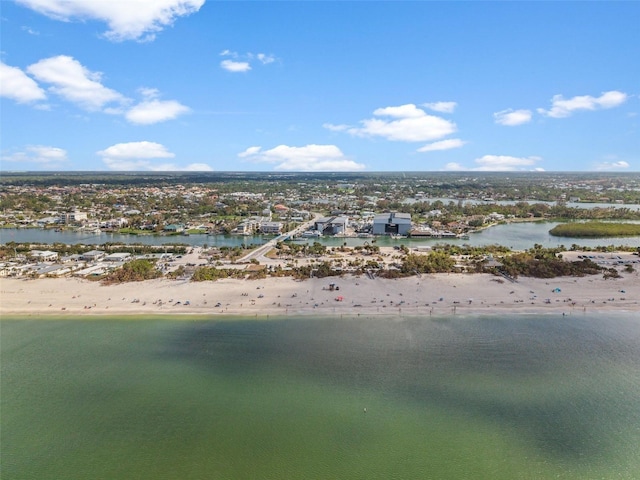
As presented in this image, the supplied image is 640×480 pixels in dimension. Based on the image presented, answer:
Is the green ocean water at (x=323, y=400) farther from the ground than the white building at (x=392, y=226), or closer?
Result: closer

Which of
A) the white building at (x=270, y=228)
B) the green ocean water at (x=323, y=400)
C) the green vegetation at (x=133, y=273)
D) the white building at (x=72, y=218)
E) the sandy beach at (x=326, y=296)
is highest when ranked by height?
the white building at (x=72, y=218)

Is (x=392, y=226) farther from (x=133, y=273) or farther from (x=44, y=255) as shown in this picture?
(x=44, y=255)

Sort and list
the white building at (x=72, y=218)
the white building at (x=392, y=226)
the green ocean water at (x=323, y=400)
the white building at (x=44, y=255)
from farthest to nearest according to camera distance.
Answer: the white building at (x=72, y=218) → the white building at (x=392, y=226) → the white building at (x=44, y=255) → the green ocean water at (x=323, y=400)

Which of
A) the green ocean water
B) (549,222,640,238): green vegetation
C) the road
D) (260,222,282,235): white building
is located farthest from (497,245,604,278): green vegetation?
(260,222,282,235): white building

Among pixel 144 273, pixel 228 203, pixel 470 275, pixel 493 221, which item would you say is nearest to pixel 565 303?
pixel 470 275

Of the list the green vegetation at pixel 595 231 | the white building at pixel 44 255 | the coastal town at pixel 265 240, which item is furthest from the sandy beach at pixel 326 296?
the green vegetation at pixel 595 231

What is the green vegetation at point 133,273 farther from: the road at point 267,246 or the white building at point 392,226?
the white building at point 392,226

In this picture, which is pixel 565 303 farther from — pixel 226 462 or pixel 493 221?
pixel 493 221
